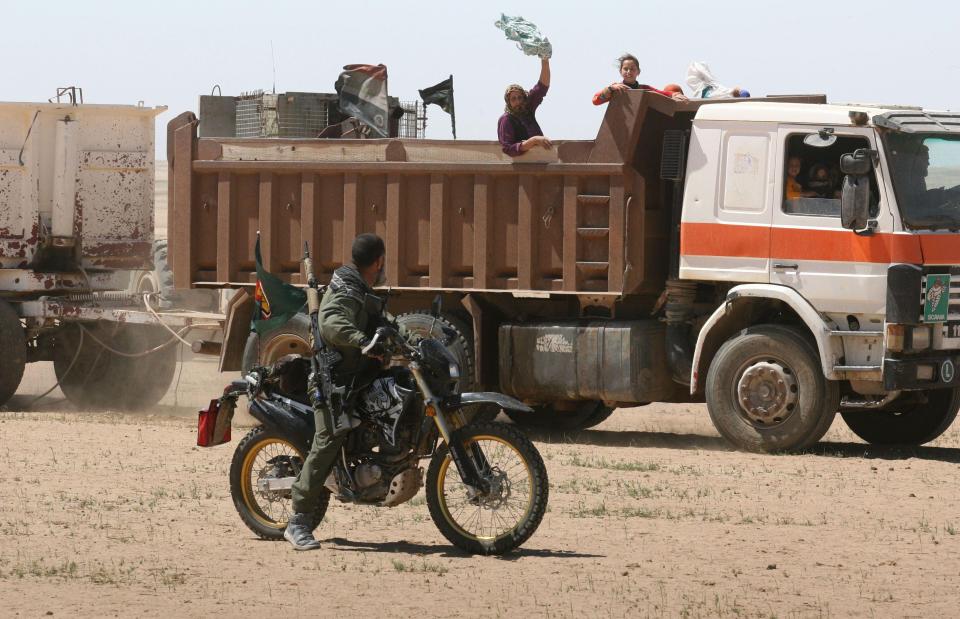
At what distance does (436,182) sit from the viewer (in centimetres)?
1538

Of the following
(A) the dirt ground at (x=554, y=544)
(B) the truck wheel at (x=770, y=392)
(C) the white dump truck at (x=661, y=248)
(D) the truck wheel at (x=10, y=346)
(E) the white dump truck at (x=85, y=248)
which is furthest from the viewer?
(E) the white dump truck at (x=85, y=248)

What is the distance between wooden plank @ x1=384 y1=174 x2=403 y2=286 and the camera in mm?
15484

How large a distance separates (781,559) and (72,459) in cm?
640

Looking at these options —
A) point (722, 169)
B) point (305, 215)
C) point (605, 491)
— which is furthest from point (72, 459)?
point (722, 169)

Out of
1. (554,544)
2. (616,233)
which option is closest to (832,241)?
(616,233)

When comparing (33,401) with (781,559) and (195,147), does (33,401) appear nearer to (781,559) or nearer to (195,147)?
(195,147)

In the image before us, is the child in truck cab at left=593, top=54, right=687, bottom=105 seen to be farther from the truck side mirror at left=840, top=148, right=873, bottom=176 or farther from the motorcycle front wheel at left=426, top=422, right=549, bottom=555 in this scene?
the motorcycle front wheel at left=426, top=422, right=549, bottom=555

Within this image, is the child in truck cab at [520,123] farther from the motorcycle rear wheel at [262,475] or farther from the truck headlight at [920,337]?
the motorcycle rear wheel at [262,475]

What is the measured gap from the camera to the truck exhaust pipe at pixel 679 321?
14.8 meters

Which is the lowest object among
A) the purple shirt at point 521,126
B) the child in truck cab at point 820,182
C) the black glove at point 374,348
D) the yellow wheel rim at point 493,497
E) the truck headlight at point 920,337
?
the yellow wheel rim at point 493,497

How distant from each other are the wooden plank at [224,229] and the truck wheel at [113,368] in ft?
9.01

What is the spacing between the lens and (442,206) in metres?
15.3

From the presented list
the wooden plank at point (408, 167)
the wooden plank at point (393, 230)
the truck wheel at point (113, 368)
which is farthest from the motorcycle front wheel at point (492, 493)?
the truck wheel at point (113, 368)

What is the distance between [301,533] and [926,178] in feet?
20.6
